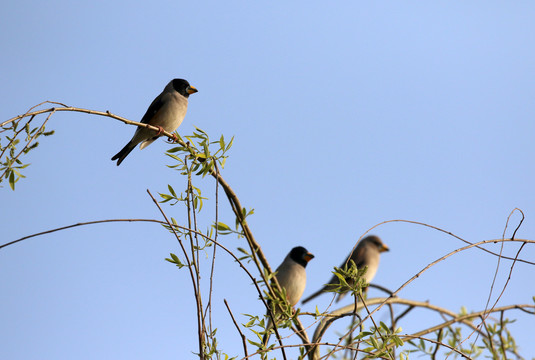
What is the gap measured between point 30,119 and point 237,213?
1.07 metres

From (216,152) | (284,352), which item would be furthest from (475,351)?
(216,152)

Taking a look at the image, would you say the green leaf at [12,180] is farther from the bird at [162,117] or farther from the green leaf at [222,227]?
the bird at [162,117]

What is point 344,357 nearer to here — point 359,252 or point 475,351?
point 475,351

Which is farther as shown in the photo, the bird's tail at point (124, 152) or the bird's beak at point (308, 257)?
the bird's beak at point (308, 257)

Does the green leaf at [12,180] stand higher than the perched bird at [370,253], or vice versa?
the perched bird at [370,253]

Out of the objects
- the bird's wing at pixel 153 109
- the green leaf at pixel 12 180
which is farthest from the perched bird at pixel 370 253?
the green leaf at pixel 12 180

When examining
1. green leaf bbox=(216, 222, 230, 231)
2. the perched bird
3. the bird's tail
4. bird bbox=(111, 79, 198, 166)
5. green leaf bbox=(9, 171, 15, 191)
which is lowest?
green leaf bbox=(9, 171, 15, 191)

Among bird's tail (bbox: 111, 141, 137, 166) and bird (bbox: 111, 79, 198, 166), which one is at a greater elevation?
bird (bbox: 111, 79, 198, 166)

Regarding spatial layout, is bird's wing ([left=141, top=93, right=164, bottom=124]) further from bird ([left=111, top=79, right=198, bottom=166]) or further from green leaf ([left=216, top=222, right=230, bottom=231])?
green leaf ([left=216, top=222, right=230, bottom=231])

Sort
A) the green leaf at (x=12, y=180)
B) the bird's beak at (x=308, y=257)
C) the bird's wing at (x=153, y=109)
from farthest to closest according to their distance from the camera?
the bird's beak at (x=308, y=257) → the bird's wing at (x=153, y=109) → the green leaf at (x=12, y=180)

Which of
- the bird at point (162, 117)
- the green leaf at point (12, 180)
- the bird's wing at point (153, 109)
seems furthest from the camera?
the bird's wing at point (153, 109)

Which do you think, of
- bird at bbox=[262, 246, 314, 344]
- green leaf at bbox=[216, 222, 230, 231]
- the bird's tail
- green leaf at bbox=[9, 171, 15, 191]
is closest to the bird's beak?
bird at bbox=[262, 246, 314, 344]

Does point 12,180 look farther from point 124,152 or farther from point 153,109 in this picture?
point 153,109

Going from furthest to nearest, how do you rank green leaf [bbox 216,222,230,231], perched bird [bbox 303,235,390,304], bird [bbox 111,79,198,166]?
perched bird [bbox 303,235,390,304]
bird [bbox 111,79,198,166]
green leaf [bbox 216,222,230,231]
